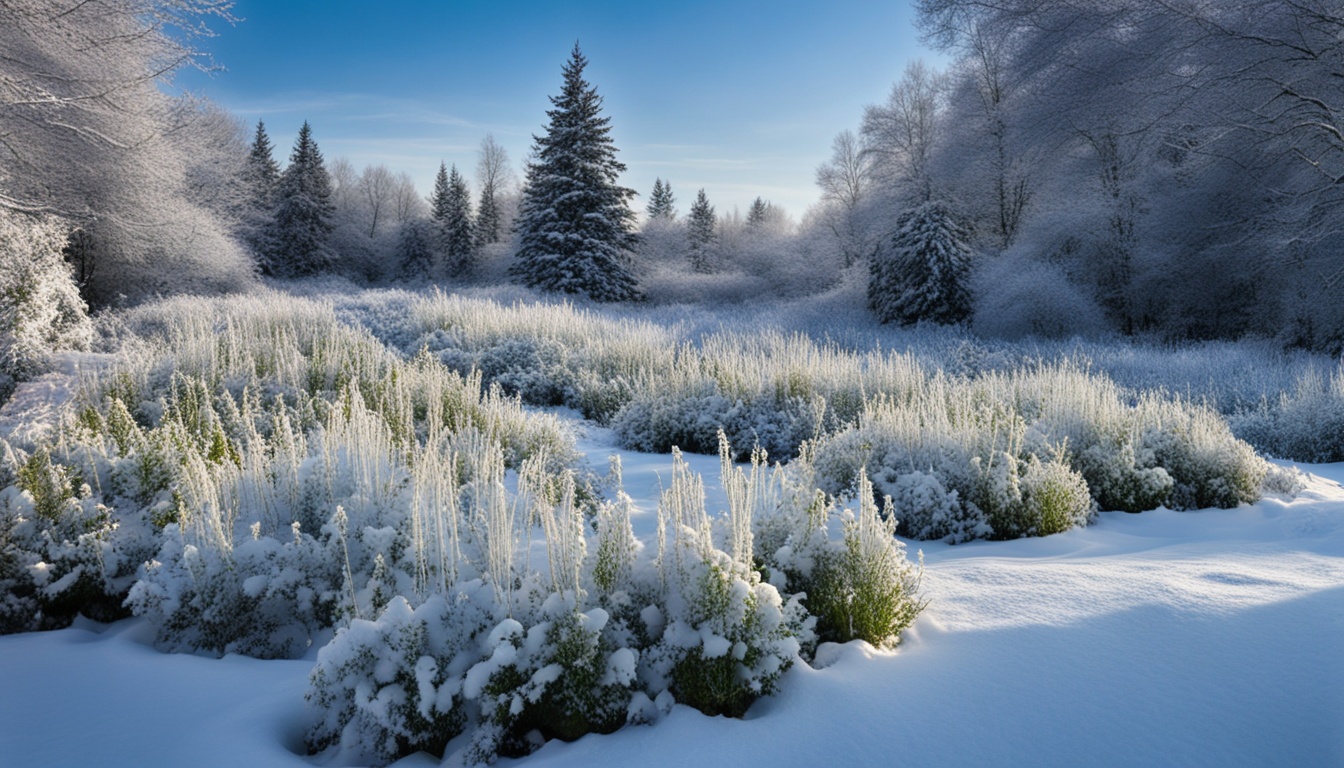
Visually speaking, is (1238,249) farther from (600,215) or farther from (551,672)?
(600,215)

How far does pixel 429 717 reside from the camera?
7.32ft

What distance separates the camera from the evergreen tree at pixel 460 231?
38812 mm

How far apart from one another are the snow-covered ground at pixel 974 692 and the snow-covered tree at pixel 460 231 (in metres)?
37.8

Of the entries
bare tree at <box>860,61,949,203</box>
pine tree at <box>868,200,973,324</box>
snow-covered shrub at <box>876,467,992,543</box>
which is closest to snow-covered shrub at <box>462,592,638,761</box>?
snow-covered shrub at <box>876,467,992,543</box>

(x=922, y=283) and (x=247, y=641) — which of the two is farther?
(x=922, y=283)

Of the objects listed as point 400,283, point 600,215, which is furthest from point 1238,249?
point 400,283

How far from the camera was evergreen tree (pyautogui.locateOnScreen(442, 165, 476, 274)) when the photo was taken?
38.8 m

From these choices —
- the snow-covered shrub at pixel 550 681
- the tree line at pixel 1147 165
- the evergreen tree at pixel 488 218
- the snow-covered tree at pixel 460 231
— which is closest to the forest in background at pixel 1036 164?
the tree line at pixel 1147 165

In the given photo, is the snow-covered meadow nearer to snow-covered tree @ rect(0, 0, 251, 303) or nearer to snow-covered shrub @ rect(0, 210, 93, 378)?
snow-covered shrub @ rect(0, 210, 93, 378)

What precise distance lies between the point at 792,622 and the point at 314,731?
1710 mm

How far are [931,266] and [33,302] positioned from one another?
58.2 ft

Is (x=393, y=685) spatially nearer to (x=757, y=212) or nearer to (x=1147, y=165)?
(x=1147, y=165)

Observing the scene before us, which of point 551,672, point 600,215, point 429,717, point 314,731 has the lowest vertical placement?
point 314,731

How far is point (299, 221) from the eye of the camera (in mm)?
36812
